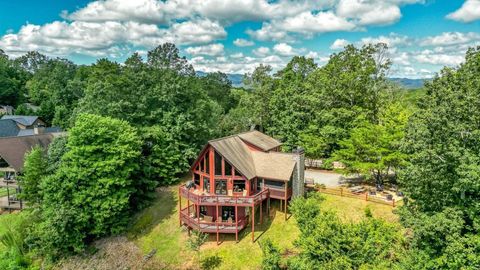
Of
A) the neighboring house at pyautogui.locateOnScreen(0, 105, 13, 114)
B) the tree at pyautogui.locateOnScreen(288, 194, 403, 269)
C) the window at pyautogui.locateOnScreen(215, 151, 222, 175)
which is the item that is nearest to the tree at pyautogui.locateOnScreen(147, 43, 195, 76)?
the window at pyautogui.locateOnScreen(215, 151, 222, 175)

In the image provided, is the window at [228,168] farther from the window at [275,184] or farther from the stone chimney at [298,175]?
the stone chimney at [298,175]

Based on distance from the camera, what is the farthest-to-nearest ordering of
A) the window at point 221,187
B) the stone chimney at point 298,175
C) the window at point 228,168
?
the window at point 221,187 → the stone chimney at point 298,175 → the window at point 228,168

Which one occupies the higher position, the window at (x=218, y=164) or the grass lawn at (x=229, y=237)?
the window at (x=218, y=164)

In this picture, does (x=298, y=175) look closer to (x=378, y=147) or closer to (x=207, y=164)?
(x=378, y=147)

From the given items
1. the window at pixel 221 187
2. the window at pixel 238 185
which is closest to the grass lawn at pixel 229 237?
the window at pixel 238 185

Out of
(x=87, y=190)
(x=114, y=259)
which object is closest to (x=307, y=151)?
(x=114, y=259)
